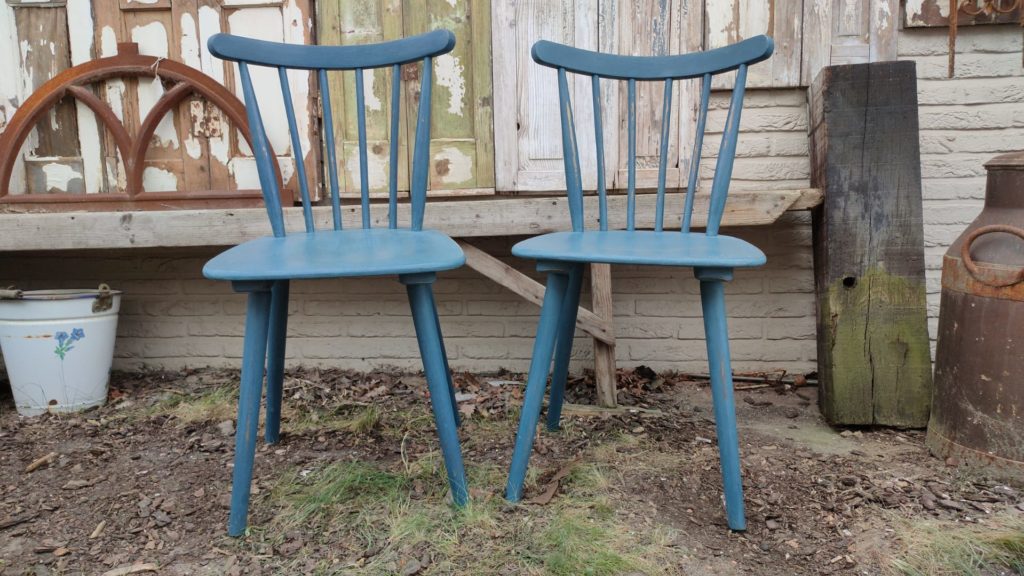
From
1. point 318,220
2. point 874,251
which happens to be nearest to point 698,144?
point 874,251

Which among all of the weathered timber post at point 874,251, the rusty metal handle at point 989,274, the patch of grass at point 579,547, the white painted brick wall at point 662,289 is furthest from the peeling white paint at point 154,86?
the rusty metal handle at point 989,274

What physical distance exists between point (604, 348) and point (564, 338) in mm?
466

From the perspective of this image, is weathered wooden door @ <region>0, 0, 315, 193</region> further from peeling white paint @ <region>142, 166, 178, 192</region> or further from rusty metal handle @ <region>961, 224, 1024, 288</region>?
rusty metal handle @ <region>961, 224, 1024, 288</region>

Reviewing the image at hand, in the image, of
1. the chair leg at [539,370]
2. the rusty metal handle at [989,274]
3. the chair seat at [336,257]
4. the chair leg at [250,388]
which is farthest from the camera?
the rusty metal handle at [989,274]

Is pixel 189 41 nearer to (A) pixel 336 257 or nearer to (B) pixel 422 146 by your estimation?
(B) pixel 422 146

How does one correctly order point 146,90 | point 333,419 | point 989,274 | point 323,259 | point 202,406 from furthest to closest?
point 146,90 → point 202,406 → point 333,419 → point 989,274 → point 323,259

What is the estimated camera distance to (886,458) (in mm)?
1889

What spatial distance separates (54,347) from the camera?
7.50ft

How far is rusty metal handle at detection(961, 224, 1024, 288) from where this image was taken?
1660 millimetres

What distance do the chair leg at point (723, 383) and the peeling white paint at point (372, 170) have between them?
134cm

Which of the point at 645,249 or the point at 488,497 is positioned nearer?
the point at 645,249

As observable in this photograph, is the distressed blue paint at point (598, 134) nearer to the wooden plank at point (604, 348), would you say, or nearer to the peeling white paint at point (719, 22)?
the wooden plank at point (604, 348)

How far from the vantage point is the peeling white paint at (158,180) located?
2.46 m

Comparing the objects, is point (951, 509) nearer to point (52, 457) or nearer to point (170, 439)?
point (170, 439)
